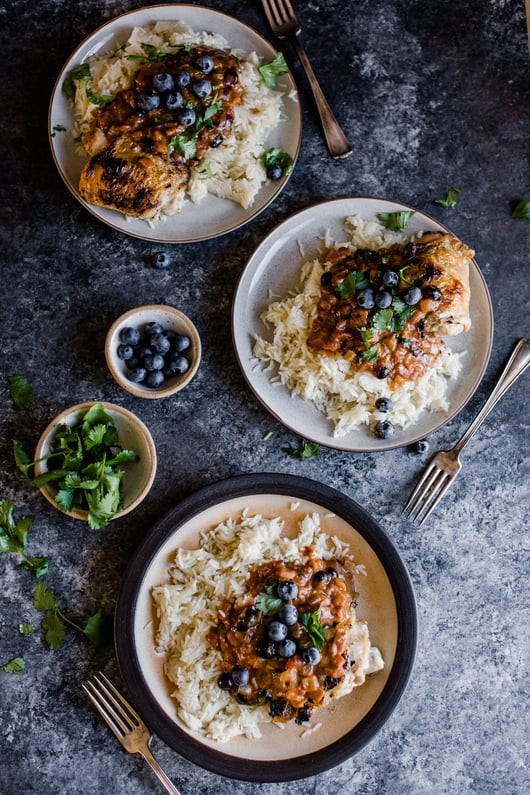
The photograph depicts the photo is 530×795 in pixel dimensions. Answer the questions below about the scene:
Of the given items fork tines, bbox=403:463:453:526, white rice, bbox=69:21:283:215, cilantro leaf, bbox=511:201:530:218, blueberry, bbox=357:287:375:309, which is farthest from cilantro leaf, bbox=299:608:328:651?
cilantro leaf, bbox=511:201:530:218

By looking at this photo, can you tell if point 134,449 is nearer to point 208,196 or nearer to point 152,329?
point 152,329

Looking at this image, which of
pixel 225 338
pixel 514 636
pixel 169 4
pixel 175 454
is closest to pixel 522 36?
pixel 169 4

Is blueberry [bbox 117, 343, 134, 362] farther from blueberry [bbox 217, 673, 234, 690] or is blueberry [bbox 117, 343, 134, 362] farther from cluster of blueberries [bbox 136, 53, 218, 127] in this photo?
blueberry [bbox 217, 673, 234, 690]

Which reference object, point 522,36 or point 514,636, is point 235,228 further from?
point 514,636

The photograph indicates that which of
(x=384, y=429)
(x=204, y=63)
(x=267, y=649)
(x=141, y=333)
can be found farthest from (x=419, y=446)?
(x=204, y=63)

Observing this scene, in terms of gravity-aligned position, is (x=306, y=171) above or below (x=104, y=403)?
above

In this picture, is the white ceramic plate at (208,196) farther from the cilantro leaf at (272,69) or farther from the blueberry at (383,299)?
the blueberry at (383,299)
